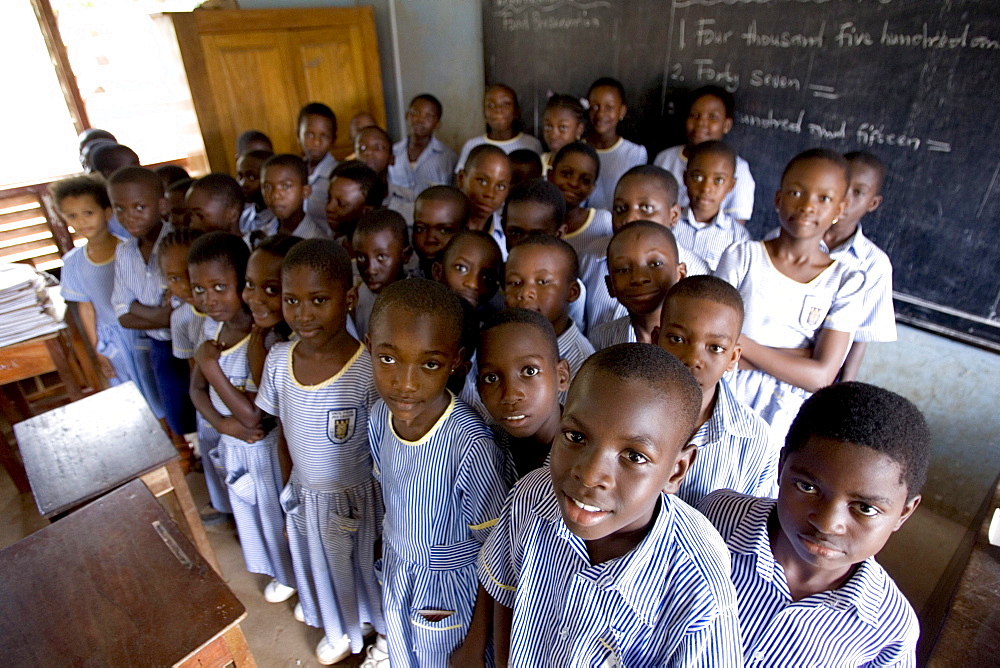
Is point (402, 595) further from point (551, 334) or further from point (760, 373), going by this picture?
point (760, 373)

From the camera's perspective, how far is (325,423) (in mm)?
1563

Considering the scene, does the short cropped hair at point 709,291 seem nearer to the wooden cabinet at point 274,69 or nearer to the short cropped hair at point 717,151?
the short cropped hair at point 717,151

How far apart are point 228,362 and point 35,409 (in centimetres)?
209

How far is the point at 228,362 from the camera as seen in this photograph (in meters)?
1.82

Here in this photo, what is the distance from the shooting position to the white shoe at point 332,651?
187cm

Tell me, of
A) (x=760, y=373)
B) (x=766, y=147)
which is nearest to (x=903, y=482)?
(x=760, y=373)

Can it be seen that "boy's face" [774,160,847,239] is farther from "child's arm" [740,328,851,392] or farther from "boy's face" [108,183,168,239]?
"boy's face" [108,183,168,239]

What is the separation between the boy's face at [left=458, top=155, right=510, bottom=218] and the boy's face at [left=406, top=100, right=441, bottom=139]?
4.37ft

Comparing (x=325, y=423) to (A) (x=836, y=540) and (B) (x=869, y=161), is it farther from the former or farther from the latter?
(B) (x=869, y=161)

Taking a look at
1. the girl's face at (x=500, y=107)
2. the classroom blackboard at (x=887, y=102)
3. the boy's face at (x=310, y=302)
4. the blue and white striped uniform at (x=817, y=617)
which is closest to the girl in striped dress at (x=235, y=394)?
the boy's face at (x=310, y=302)

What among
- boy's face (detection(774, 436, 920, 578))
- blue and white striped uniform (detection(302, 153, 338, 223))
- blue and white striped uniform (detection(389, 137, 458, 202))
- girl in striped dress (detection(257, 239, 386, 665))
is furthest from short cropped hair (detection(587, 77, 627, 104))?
boy's face (detection(774, 436, 920, 578))

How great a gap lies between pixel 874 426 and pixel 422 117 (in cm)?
335

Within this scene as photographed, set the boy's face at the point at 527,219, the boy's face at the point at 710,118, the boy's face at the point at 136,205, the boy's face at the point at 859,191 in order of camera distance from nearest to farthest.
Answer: the boy's face at the point at 527,219 < the boy's face at the point at 859,191 < the boy's face at the point at 136,205 < the boy's face at the point at 710,118

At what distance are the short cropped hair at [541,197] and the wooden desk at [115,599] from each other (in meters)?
1.49
